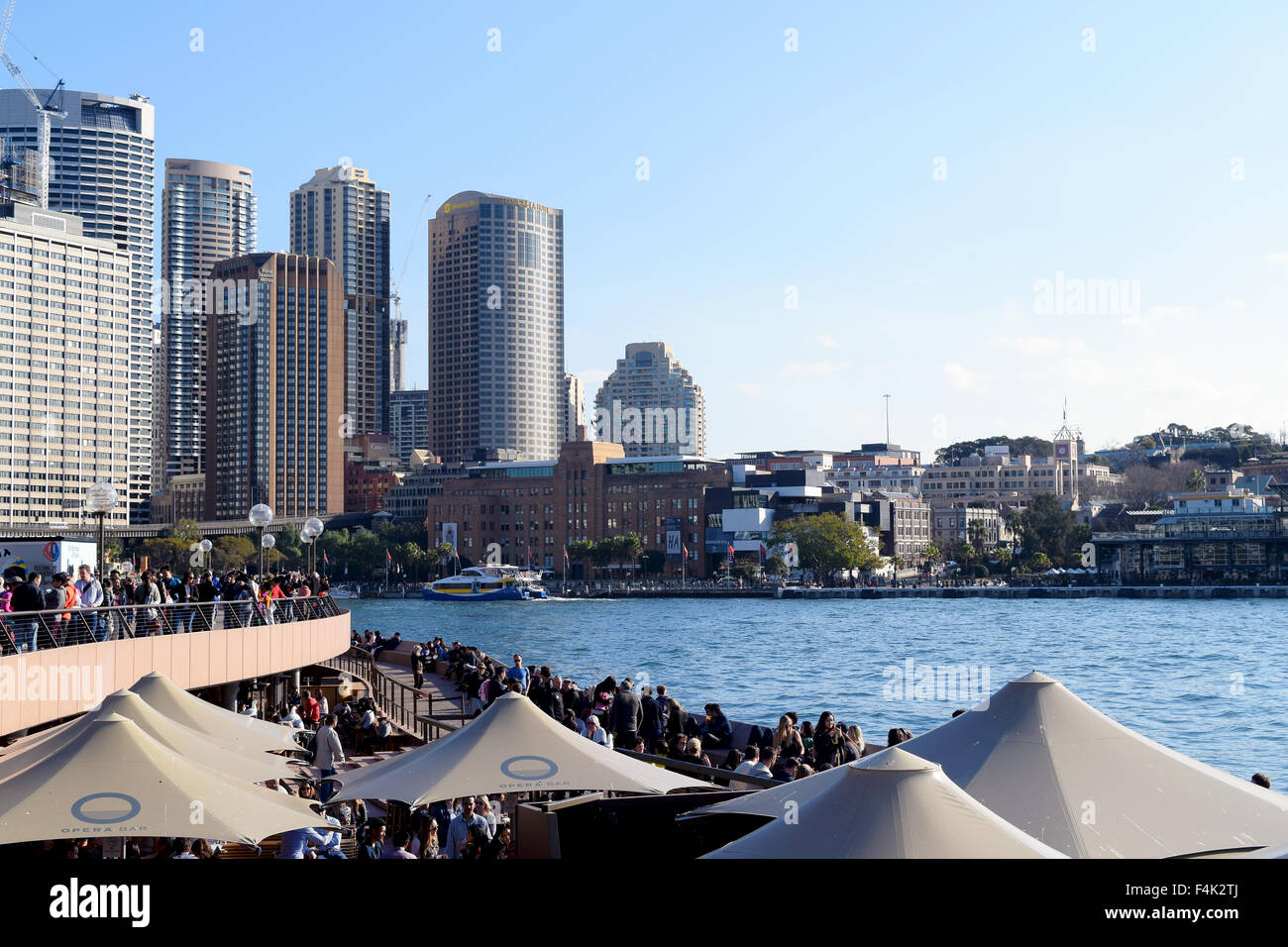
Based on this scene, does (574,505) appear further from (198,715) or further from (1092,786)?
(1092,786)

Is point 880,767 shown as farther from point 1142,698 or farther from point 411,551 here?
point 411,551

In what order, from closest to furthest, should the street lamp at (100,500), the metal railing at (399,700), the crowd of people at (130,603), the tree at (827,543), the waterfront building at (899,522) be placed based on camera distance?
the crowd of people at (130,603) → the street lamp at (100,500) → the metal railing at (399,700) → the tree at (827,543) → the waterfront building at (899,522)

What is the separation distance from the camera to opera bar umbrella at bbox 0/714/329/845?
10.2 metres

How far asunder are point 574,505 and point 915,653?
112 meters

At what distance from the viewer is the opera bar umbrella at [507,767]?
1202cm

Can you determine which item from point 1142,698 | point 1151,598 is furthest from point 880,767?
point 1151,598

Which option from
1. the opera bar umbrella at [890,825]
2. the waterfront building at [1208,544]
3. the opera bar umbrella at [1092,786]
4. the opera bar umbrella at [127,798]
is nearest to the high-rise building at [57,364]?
the waterfront building at [1208,544]

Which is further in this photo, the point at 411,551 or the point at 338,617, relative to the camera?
the point at 411,551

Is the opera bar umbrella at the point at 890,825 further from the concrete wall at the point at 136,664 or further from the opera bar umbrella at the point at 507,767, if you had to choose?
the concrete wall at the point at 136,664

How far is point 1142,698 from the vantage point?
168ft

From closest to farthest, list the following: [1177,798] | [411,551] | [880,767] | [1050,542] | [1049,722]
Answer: [880,767]
[1177,798]
[1049,722]
[1050,542]
[411,551]

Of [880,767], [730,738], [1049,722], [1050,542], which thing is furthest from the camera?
[1050,542]

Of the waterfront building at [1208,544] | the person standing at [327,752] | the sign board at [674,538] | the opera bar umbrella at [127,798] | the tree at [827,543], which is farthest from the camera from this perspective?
the sign board at [674,538]
